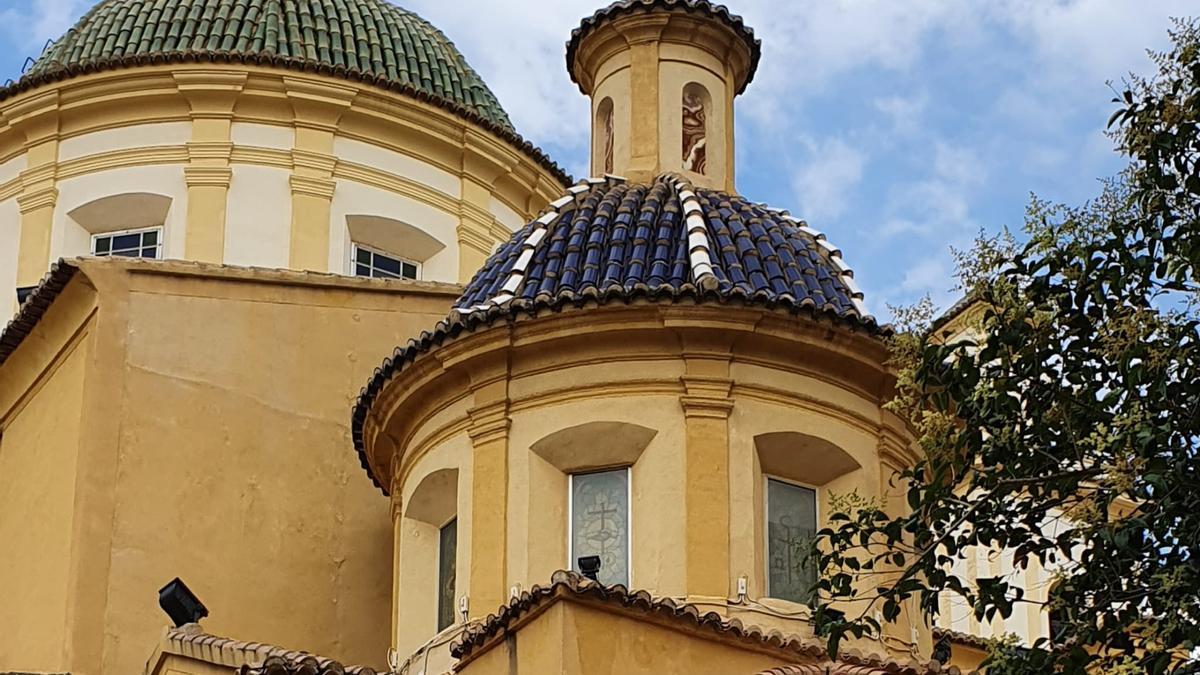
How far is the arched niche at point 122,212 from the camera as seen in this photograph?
27.0 meters

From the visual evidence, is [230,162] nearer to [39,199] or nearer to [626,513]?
[39,199]

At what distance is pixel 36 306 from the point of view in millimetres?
21781

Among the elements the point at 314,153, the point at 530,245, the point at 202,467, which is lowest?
the point at 202,467

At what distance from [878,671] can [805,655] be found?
3.34ft

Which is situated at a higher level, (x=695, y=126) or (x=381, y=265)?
(x=381, y=265)

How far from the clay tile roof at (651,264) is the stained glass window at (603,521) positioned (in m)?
1.33

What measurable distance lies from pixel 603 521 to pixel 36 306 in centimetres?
623

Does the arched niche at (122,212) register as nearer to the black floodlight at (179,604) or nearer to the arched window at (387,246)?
the arched window at (387,246)

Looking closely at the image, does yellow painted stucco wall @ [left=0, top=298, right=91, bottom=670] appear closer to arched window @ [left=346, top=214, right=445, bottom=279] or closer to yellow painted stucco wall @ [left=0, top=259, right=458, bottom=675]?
yellow painted stucco wall @ [left=0, top=259, right=458, bottom=675]

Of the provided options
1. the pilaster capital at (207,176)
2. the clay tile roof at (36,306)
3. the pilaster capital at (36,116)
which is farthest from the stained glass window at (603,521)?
the pilaster capital at (36,116)

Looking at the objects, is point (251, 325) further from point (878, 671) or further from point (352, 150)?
point (878, 671)

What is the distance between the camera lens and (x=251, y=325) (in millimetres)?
22031

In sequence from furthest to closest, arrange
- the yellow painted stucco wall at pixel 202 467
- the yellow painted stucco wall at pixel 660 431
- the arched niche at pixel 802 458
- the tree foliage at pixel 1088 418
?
the yellow painted stucco wall at pixel 202 467, the arched niche at pixel 802 458, the yellow painted stucco wall at pixel 660 431, the tree foliage at pixel 1088 418

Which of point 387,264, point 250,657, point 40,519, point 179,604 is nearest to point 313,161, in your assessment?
point 387,264
